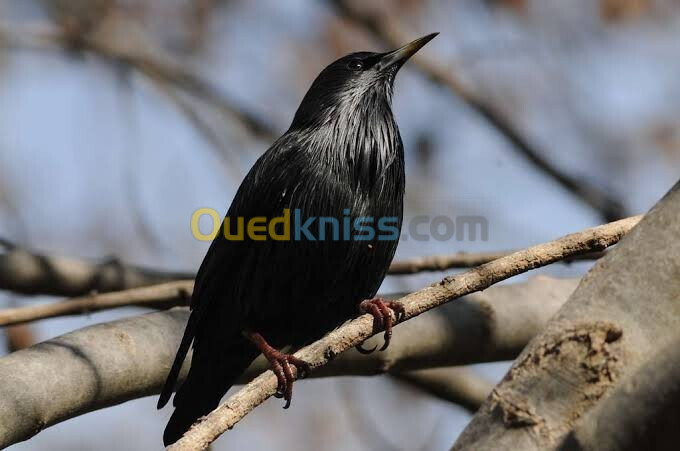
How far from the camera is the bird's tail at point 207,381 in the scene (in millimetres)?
3996

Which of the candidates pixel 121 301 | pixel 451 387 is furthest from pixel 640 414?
pixel 451 387

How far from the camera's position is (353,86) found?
15.5 feet

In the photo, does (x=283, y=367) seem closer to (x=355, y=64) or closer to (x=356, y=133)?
(x=356, y=133)

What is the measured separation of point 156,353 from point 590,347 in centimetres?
227

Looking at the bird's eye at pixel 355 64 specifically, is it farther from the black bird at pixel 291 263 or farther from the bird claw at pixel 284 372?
the bird claw at pixel 284 372

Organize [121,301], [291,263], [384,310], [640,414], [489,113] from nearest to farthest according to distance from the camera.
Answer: [640,414]
[384,310]
[291,263]
[121,301]
[489,113]

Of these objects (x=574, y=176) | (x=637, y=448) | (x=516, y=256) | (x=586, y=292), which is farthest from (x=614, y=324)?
(x=574, y=176)

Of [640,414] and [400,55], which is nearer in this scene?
[640,414]

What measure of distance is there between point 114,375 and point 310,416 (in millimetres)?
5984

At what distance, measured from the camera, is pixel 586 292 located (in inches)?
71.3

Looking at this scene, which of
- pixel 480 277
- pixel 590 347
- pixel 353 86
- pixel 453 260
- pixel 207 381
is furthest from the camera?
pixel 353 86

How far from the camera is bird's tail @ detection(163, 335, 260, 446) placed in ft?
13.1

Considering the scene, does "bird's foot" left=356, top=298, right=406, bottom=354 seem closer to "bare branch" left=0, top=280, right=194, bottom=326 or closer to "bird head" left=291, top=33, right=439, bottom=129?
A: "bare branch" left=0, top=280, right=194, bottom=326

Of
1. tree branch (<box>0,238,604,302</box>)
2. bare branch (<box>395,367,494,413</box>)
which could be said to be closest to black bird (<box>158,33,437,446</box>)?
tree branch (<box>0,238,604,302</box>)
